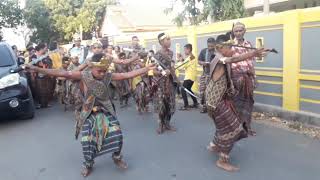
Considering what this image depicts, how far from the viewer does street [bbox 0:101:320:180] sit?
551cm

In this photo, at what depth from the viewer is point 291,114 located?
802 cm

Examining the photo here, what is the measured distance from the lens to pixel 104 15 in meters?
43.5

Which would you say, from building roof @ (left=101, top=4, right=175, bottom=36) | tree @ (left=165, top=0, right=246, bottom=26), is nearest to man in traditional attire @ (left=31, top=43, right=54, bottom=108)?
tree @ (left=165, top=0, right=246, bottom=26)

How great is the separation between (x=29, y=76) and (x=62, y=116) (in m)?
2.33

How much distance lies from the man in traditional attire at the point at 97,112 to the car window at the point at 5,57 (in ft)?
16.2

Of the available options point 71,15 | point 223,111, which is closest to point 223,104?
point 223,111

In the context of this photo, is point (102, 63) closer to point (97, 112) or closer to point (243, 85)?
point (97, 112)

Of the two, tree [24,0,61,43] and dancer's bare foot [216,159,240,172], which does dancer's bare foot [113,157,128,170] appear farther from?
tree [24,0,61,43]

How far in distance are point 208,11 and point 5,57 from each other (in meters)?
7.42

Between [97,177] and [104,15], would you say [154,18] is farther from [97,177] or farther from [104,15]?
[97,177]

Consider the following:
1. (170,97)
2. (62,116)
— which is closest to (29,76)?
(62,116)

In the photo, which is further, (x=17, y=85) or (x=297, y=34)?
(x=17, y=85)

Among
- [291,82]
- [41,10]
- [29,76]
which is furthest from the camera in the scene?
[41,10]

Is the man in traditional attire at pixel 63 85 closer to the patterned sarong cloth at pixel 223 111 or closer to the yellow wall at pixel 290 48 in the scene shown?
the yellow wall at pixel 290 48
